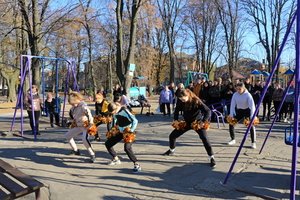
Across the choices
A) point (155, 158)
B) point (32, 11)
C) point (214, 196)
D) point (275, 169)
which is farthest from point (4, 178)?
point (32, 11)

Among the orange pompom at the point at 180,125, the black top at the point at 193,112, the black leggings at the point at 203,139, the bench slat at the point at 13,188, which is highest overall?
the black top at the point at 193,112

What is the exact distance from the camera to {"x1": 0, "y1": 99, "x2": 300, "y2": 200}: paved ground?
550 centimetres

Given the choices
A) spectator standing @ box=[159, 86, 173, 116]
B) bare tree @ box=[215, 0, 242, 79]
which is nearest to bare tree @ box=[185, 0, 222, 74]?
bare tree @ box=[215, 0, 242, 79]

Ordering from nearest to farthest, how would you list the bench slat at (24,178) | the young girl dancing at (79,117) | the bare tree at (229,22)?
the bench slat at (24,178)
the young girl dancing at (79,117)
the bare tree at (229,22)

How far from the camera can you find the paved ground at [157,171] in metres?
5.50

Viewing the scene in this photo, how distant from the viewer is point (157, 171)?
6727 millimetres

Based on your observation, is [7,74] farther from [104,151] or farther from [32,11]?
[104,151]

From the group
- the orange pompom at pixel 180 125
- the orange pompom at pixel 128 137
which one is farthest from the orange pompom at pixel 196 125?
the orange pompom at pixel 128 137

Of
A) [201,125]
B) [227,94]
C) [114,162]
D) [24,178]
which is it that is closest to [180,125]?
[201,125]

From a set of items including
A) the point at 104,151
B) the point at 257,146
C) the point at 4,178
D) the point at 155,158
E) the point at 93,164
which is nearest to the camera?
the point at 4,178

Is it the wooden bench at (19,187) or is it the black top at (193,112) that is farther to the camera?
the black top at (193,112)

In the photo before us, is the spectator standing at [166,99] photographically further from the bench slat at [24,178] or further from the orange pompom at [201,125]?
the bench slat at [24,178]

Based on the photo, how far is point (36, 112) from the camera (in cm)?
1144

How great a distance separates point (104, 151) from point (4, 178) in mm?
3753
